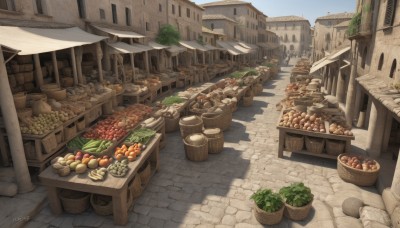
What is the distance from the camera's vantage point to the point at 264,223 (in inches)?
233

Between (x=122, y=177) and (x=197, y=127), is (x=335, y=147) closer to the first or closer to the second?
(x=197, y=127)

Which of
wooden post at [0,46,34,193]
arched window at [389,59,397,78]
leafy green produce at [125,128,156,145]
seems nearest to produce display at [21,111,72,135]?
wooden post at [0,46,34,193]

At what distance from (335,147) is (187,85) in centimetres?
1412

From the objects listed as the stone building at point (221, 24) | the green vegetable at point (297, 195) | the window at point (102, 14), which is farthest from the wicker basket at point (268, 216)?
the stone building at point (221, 24)

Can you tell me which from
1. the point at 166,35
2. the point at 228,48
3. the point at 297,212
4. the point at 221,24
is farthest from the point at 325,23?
the point at 297,212

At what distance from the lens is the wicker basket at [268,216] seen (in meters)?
5.79

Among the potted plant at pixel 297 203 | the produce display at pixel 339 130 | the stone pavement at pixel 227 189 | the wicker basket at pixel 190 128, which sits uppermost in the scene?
the produce display at pixel 339 130

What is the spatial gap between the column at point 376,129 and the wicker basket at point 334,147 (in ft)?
3.61

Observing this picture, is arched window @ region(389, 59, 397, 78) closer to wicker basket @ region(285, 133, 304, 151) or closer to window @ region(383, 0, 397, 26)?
window @ region(383, 0, 397, 26)

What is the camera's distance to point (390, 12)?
29.5 ft

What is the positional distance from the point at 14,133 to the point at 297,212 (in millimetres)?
7010

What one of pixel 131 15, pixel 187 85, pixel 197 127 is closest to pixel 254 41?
pixel 187 85

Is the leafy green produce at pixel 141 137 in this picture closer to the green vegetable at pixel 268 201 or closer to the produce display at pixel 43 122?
the produce display at pixel 43 122

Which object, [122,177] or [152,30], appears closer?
[122,177]
